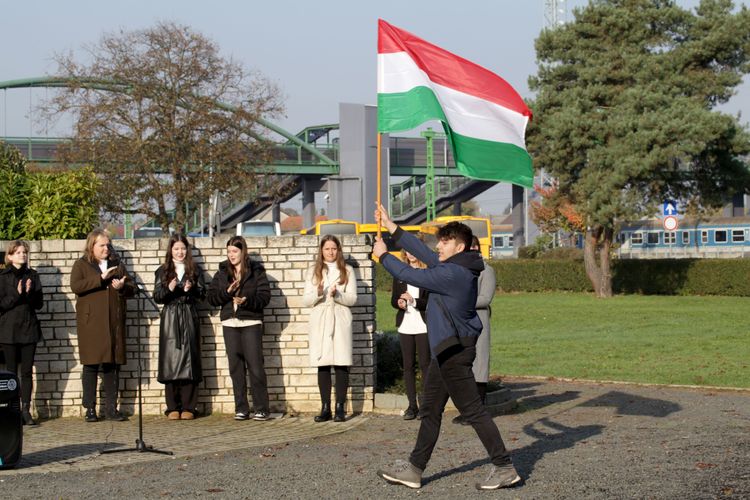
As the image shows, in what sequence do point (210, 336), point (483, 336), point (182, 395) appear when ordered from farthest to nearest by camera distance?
point (210, 336) → point (182, 395) → point (483, 336)

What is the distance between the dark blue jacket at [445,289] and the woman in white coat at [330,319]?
3868 mm

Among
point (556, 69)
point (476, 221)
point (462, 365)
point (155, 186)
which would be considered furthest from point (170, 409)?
point (476, 221)

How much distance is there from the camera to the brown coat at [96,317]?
39.2 ft

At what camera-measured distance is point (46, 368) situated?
494 inches

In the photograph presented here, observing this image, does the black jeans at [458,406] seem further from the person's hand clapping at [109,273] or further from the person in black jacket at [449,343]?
the person's hand clapping at [109,273]

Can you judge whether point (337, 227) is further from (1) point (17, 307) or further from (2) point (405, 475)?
(2) point (405, 475)

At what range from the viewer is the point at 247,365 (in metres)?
12.1

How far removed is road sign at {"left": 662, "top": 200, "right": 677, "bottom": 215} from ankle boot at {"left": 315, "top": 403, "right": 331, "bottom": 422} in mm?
32512

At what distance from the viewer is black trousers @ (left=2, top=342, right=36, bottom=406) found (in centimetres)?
1177

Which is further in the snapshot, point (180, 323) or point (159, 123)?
point (159, 123)

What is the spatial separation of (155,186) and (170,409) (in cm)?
2888

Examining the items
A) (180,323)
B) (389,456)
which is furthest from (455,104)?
(180,323)

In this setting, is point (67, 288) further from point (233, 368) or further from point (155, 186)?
point (155, 186)

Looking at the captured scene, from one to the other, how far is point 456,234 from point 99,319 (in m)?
5.15
